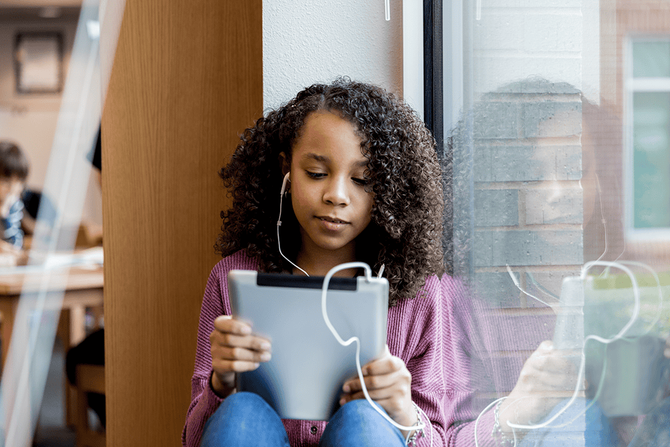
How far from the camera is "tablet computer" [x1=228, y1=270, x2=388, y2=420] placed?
0.71 metres

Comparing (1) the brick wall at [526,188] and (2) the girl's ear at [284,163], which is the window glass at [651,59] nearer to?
(1) the brick wall at [526,188]

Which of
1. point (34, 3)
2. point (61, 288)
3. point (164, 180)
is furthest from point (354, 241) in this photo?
point (34, 3)

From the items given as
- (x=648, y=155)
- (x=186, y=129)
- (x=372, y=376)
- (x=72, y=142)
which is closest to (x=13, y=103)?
(x=72, y=142)

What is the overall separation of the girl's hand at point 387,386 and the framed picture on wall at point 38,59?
14.2 feet

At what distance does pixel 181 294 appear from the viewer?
147 cm

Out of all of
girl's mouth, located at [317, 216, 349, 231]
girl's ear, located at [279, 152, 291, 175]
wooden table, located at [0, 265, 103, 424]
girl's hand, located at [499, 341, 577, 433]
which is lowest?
wooden table, located at [0, 265, 103, 424]

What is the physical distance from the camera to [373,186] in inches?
35.9

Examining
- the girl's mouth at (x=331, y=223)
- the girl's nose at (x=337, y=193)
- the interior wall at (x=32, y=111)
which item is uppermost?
the interior wall at (x=32, y=111)

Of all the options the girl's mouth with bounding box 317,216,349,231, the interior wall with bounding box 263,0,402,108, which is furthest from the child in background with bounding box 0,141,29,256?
the girl's mouth with bounding box 317,216,349,231

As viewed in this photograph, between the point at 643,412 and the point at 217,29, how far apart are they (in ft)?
4.28

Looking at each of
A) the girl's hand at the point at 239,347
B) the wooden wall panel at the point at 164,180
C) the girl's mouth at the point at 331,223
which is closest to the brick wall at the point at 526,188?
the girl's mouth at the point at 331,223

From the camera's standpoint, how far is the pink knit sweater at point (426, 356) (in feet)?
2.98

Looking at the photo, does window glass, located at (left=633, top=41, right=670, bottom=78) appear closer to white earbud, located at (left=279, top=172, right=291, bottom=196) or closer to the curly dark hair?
the curly dark hair

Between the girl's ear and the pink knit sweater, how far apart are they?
171 mm
